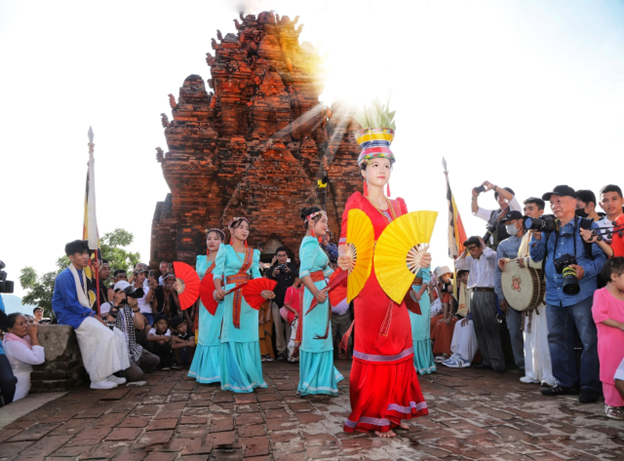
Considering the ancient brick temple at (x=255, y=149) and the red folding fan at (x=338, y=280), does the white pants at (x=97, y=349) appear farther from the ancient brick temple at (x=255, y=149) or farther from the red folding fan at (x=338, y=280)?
the ancient brick temple at (x=255, y=149)

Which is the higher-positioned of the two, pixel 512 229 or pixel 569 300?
pixel 512 229

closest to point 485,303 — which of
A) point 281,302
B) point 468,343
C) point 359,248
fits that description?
point 468,343

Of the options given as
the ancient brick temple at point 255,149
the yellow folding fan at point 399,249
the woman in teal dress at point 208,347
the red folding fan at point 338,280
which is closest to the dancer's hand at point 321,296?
the red folding fan at point 338,280

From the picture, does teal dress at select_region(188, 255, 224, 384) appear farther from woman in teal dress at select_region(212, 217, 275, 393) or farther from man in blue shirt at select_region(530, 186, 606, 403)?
man in blue shirt at select_region(530, 186, 606, 403)

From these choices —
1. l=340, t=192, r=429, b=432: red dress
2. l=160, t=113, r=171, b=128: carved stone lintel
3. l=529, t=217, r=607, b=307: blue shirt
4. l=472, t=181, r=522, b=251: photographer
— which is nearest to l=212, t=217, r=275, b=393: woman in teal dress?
l=340, t=192, r=429, b=432: red dress

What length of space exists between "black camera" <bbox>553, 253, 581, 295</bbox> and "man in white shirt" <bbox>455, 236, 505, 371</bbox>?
1925mm

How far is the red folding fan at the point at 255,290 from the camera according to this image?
194 inches

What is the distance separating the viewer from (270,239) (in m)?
11.8

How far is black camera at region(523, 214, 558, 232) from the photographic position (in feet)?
13.7

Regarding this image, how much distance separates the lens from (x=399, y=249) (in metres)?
3.08

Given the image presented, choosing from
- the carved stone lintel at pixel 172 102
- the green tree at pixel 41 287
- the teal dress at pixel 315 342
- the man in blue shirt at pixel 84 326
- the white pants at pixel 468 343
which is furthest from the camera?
the green tree at pixel 41 287

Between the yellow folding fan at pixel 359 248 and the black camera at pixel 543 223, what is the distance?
1957 mm

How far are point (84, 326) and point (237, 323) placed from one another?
1.89 meters

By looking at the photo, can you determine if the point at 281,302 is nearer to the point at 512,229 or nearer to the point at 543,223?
the point at 512,229
